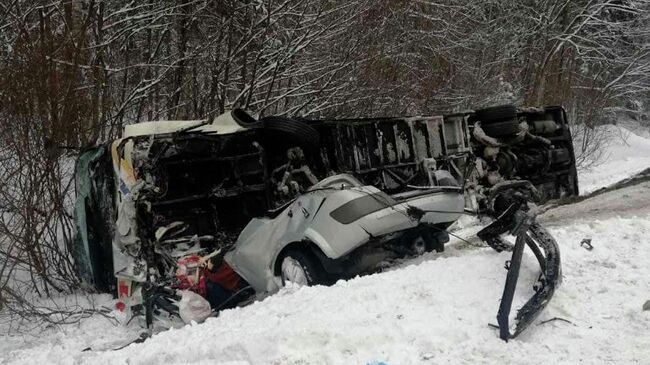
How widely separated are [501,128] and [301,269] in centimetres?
421

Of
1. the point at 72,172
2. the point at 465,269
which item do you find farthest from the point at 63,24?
the point at 465,269

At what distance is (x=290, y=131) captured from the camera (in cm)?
638

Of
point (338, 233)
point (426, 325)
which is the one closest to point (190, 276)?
point (338, 233)

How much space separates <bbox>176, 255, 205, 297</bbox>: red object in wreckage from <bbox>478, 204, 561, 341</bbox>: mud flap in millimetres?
2742

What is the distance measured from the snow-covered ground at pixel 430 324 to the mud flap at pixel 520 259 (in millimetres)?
80

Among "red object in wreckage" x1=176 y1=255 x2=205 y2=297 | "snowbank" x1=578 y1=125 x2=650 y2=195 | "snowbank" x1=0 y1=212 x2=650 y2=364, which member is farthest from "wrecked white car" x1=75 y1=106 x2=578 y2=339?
"snowbank" x1=578 y1=125 x2=650 y2=195

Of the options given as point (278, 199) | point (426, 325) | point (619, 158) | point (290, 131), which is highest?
point (290, 131)

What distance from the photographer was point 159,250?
5.93 meters

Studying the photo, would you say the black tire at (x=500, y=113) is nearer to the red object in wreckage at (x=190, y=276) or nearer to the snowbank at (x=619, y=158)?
the red object in wreckage at (x=190, y=276)

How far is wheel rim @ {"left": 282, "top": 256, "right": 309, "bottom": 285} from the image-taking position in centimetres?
516

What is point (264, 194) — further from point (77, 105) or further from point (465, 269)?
point (465, 269)

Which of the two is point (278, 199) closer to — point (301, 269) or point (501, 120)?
point (301, 269)

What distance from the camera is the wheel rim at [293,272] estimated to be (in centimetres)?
516

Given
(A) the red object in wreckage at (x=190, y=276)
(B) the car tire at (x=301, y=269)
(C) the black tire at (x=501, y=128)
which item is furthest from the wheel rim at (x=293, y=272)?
(C) the black tire at (x=501, y=128)
